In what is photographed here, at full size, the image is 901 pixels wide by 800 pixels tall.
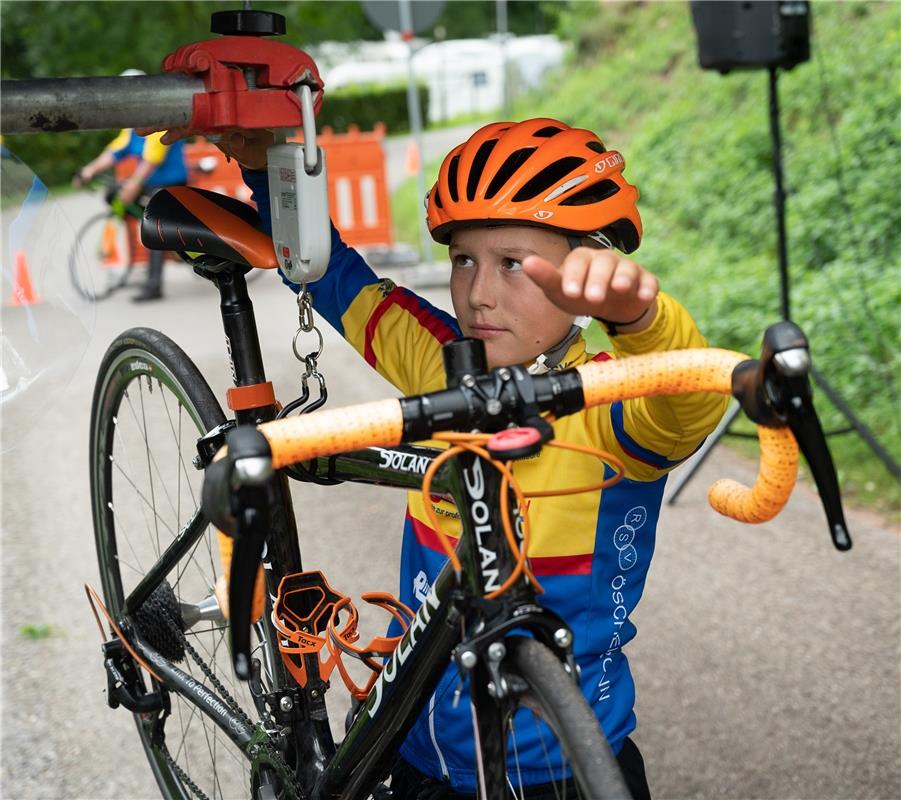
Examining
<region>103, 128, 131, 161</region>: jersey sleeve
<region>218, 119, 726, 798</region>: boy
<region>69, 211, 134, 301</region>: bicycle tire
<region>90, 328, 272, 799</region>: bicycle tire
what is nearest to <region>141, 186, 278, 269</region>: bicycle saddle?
<region>218, 119, 726, 798</region>: boy

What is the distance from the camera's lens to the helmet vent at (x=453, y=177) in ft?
6.91

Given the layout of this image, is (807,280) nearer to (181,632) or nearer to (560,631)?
(181,632)

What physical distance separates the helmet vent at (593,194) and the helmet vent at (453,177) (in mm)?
197

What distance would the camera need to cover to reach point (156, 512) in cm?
304

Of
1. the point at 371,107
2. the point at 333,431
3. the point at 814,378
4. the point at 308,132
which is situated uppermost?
the point at 308,132

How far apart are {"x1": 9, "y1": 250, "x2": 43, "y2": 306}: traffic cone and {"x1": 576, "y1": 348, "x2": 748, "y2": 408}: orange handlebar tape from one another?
1.24 m

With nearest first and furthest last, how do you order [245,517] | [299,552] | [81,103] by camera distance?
[245,517] → [81,103] → [299,552]

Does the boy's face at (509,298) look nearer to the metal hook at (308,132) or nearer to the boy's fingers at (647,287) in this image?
the metal hook at (308,132)

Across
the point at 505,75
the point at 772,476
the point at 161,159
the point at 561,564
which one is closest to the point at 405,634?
the point at 561,564

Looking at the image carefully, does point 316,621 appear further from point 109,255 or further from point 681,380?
point 109,255

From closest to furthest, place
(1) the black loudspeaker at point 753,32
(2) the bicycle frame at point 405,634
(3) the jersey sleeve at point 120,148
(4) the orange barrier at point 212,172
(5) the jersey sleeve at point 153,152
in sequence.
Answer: (2) the bicycle frame at point 405,634 → (1) the black loudspeaker at point 753,32 → (5) the jersey sleeve at point 153,152 → (3) the jersey sleeve at point 120,148 → (4) the orange barrier at point 212,172

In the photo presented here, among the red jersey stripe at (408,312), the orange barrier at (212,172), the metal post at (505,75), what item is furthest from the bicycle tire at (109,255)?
the red jersey stripe at (408,312)

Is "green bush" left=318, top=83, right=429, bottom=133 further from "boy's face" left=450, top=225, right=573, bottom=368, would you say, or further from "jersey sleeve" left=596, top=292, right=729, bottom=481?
"jersey sleeve" left=596, top=292, right=729, bottom=481

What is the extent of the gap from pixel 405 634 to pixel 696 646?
2425 mm
